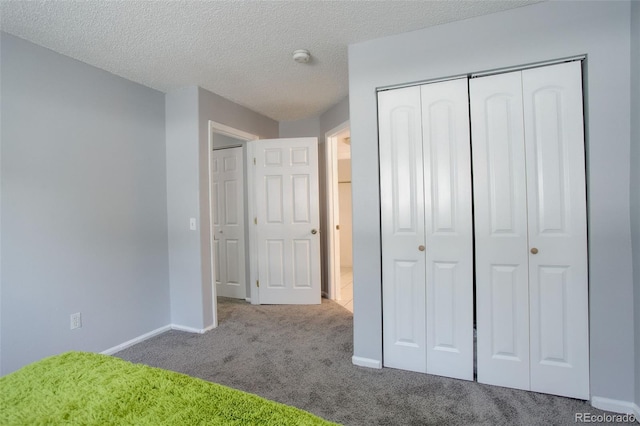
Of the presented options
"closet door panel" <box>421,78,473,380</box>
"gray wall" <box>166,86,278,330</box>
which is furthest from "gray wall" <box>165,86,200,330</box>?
"closet door panel" <box>421,78,473,380</box>

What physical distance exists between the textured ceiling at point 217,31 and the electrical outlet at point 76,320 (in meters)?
1.99

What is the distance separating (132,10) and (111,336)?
2.46 m

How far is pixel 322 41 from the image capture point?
2160 mm

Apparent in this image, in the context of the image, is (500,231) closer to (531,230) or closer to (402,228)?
(531,230)

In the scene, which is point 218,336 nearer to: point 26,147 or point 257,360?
point 257,360

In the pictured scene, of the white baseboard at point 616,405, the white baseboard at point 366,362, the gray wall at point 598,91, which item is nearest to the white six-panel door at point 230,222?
the white baseboard at point 366,362

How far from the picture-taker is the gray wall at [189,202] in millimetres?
2895

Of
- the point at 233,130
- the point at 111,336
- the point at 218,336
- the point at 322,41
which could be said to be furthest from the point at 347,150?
the point at 111,336

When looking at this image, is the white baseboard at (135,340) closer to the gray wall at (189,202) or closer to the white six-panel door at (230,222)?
the gray wall at (189,202)

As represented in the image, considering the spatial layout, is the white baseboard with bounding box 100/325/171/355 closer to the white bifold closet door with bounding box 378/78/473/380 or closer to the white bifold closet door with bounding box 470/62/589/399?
the white bifold closet door with bounding box 378/78/473/380

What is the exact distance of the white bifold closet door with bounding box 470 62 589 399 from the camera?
174 centimetres

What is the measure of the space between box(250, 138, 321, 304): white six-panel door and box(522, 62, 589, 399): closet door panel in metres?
2.28

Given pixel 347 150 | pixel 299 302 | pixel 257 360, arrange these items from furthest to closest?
pixel 347 150
pixel 299 302
pixel 257 360

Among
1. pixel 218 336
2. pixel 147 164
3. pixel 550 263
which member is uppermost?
pixel 147 164
